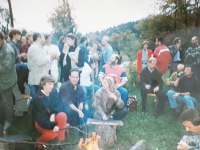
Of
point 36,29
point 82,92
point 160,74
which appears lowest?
point 82,92

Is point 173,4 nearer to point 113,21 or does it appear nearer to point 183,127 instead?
point 113,21

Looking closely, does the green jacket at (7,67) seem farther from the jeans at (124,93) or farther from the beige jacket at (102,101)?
the jeans at (124,93)

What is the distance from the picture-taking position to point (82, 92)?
429 centimetres

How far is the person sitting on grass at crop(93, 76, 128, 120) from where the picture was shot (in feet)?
13.9

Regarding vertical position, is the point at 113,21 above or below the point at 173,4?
below

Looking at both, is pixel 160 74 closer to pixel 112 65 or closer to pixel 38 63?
pixel 112 65

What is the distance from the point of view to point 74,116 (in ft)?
14.0

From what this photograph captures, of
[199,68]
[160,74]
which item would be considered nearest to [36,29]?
[160,74]

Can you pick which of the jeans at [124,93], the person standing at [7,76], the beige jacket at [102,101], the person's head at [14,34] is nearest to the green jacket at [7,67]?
the person standing at [7,76]

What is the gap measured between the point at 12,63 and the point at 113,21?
6.09 feet

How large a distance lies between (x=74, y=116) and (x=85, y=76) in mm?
711

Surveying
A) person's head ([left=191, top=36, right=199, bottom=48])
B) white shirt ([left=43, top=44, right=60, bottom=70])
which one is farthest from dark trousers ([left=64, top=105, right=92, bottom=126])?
person's head ([left=191, top=36, right=199, bottom=48])

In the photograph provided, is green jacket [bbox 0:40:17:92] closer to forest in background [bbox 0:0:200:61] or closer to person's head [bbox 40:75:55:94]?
→ forest in background [bbox 0:0:200:61]

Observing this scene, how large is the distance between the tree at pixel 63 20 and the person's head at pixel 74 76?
25.9 inches
